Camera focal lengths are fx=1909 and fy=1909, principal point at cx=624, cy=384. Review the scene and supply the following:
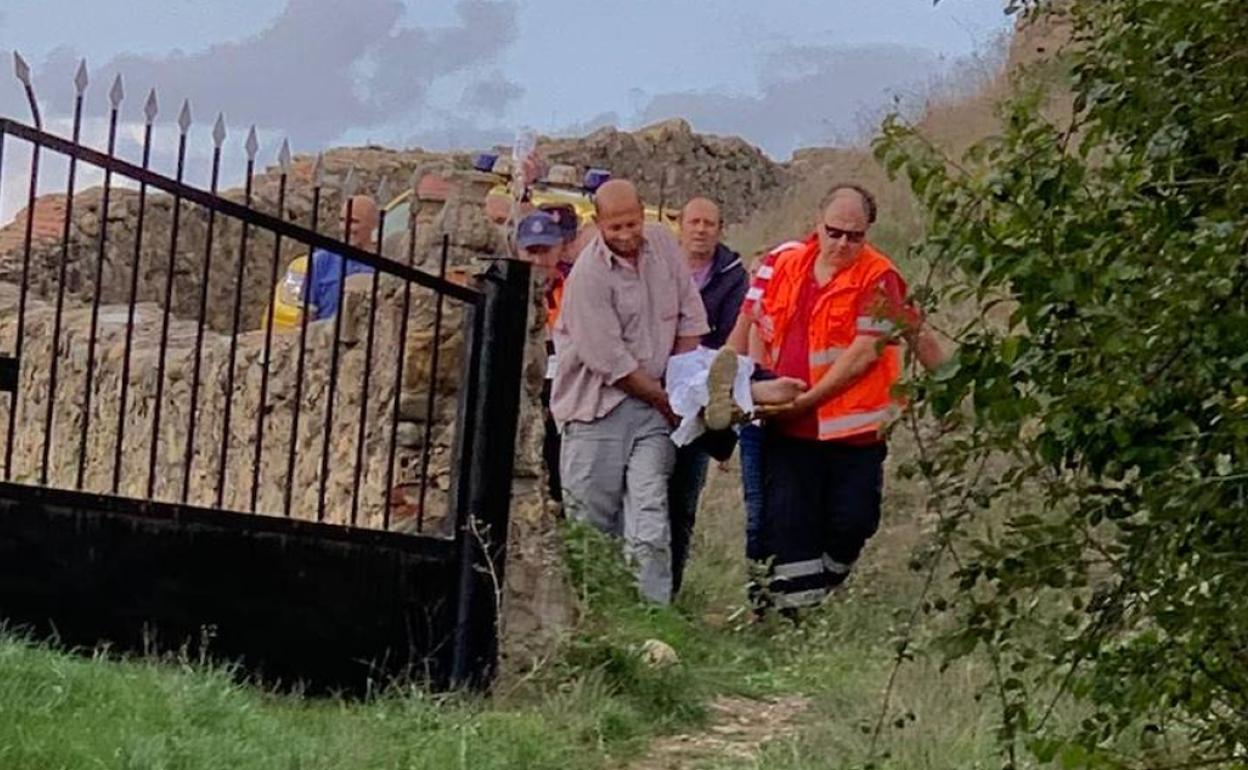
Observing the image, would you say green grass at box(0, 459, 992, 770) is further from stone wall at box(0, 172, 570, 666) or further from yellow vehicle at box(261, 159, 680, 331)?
yellow vehicle at box(261, 159, 680, 331)

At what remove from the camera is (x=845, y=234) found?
Result: 7012mm

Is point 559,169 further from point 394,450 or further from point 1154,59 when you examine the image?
point 1154,59

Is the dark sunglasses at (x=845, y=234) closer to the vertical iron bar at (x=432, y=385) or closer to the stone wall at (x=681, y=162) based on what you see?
the vertical iron bar at (x=432, y=385)

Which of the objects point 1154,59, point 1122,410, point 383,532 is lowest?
point 383,532

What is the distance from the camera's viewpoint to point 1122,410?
2152mm

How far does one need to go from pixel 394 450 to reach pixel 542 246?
2061 mm

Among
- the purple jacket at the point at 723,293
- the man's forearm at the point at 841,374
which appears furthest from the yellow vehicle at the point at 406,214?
the man's forearm at the point at 841,374

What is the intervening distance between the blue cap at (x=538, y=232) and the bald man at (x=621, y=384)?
31.4 inches

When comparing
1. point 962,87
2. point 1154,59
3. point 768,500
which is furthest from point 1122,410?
point 962,87

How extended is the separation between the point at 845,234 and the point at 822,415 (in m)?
0.67

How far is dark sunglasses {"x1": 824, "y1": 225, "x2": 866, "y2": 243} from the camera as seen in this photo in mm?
7008

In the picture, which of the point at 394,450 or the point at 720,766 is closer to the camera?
the point at 720,766

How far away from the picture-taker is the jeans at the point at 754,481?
729cm

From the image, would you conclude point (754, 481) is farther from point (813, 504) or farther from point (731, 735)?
point (731, 735)
